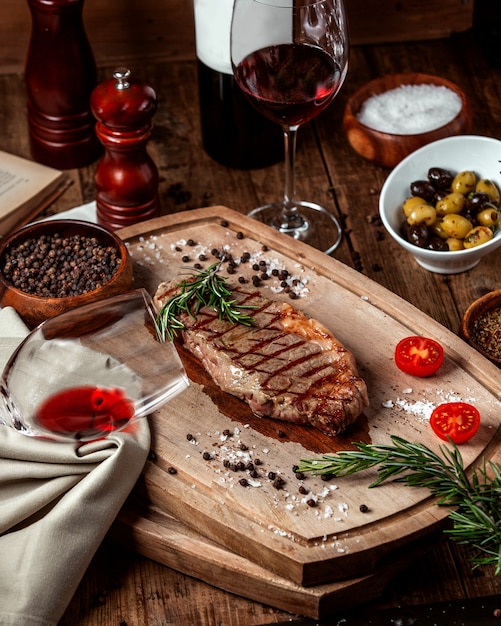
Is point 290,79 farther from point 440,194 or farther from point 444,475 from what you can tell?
point 444,475

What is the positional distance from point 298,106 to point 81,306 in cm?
79

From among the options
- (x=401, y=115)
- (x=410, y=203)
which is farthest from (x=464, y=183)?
(x=401, y=115)

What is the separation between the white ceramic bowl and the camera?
2891mm

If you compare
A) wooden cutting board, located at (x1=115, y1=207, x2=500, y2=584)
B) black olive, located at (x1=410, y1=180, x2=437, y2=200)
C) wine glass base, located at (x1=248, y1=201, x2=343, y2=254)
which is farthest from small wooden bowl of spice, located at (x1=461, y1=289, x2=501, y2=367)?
wine glass base, located at (x1=248, y1=201, x2=343, y2=254)

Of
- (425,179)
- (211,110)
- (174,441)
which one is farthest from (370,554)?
(211,110)

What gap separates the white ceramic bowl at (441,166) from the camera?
9.48 ft

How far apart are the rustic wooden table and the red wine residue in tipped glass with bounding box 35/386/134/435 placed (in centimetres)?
30

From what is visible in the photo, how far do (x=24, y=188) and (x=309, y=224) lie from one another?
92 centimetres

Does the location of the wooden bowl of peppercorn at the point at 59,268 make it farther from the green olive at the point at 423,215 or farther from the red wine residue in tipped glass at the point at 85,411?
the green olive at the point at 423,215

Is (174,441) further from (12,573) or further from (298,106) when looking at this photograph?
(298,106)

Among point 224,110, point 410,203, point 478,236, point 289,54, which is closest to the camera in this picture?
point 289,54

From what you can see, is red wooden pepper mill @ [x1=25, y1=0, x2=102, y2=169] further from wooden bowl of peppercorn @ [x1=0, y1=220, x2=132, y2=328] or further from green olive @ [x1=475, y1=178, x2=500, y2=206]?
green olive @ [x1=475, y1=178, x2=500, y2=206]

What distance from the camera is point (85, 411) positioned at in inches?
84.0

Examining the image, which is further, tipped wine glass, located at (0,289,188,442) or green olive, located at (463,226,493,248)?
green olive, located at (463,226,493,248)
